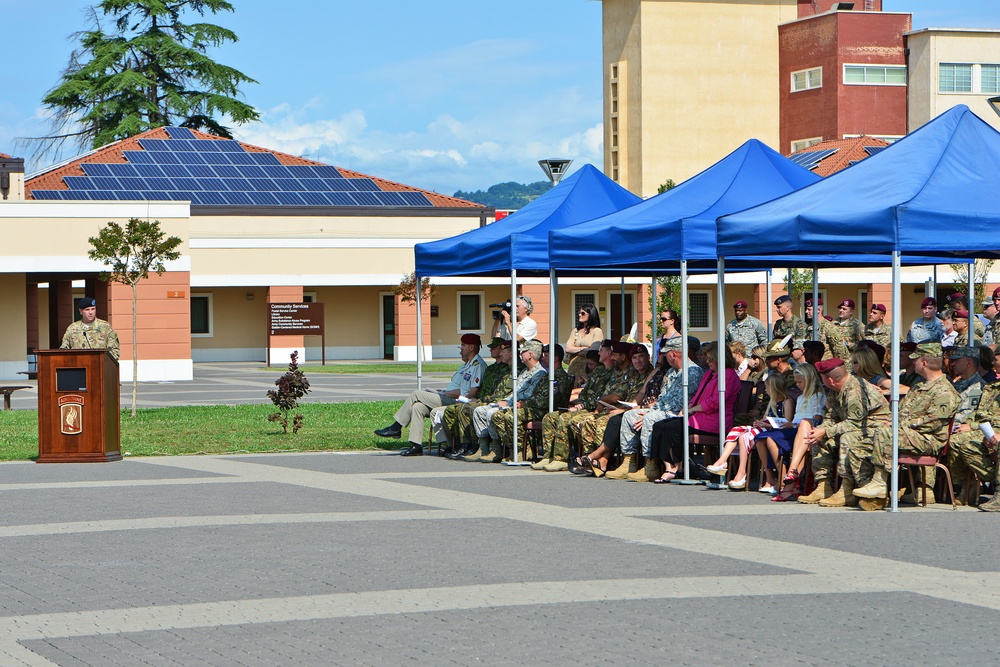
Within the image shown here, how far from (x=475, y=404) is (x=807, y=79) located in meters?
54.6

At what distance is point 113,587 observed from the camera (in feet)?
26.7

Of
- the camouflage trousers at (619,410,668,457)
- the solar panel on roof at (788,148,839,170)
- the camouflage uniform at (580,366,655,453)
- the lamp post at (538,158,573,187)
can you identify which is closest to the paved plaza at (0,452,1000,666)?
the camouflage trousers at (619,410,668,457)

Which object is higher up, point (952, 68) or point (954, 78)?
point (952, 68)

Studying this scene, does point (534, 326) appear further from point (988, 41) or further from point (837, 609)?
point (988, 41)

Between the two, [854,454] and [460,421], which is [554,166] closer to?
[460,421]

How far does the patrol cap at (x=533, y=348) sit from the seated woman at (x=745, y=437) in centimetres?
331

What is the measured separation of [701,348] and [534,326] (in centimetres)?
280

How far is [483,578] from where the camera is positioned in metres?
8.34

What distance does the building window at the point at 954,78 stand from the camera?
6525 centimetres

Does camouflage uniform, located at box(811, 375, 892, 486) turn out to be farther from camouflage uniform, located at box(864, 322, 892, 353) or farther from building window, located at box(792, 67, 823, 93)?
building window, located at box(792, 67, 823, 93)

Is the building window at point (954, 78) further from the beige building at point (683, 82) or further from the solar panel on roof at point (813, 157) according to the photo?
the solar panel on roof at point (813, 157)

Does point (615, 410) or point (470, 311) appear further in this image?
→ point (470, 311)

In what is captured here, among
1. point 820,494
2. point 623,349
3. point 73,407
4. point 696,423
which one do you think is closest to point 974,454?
point 820,494

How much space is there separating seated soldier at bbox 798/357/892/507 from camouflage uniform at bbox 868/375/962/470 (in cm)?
11
